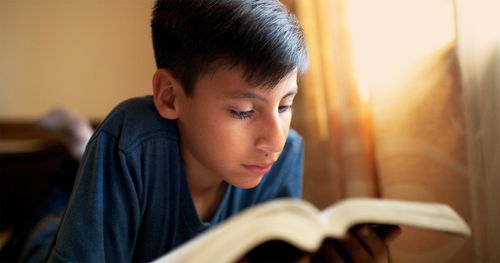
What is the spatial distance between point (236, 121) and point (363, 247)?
0.76ft

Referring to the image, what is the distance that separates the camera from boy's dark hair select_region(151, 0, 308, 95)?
20.7 inches

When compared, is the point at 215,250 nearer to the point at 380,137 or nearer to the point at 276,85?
the point at 276,85

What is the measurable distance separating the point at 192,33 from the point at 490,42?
496mm

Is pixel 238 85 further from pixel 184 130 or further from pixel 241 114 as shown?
pixel 184 130

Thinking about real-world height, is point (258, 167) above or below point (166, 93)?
below

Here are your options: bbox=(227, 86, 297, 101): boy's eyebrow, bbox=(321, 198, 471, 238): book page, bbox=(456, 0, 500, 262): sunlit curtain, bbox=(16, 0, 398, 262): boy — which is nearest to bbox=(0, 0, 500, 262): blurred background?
bbox=(456, 0, 500, 262): sunlit curtain

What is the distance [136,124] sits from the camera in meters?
0.62

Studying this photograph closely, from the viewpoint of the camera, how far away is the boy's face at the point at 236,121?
534 millimetres

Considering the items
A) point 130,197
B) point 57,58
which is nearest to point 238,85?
point 130,197

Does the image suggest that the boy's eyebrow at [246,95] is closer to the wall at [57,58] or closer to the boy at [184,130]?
the boy at [184,130]

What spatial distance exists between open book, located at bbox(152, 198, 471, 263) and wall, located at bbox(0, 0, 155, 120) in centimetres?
116

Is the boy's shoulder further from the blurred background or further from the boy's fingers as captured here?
the boy's fingers

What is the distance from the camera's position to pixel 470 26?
66cm

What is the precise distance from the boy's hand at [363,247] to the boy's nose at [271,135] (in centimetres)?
16
